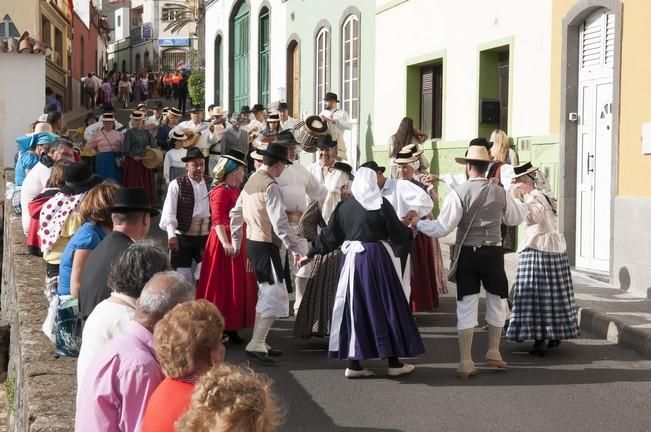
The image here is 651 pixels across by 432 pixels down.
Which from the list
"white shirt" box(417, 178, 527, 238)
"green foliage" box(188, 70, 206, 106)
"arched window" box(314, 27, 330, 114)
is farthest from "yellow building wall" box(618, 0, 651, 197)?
"green foliage" box(188, 70, 206, 106)

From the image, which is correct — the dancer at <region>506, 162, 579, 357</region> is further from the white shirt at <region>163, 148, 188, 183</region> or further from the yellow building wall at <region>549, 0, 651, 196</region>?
the white shirt at <region>163, 148, 188, 183</region>

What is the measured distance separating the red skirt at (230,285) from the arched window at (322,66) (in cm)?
1331

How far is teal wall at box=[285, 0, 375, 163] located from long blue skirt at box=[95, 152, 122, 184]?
501 centimetres

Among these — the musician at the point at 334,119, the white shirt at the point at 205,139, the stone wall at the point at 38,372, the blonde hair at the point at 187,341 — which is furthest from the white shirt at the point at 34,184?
the white shirt at the point at 205,139

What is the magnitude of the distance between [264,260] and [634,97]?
5.18m

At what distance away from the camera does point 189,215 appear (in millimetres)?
9539

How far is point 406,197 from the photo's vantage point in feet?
29.9

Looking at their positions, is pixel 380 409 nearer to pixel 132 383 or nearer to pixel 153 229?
pixel 132 383

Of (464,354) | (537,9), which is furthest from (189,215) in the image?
(537,9)

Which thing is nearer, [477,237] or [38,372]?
[38,372]

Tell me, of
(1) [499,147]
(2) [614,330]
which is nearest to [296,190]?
(1) [499,147]

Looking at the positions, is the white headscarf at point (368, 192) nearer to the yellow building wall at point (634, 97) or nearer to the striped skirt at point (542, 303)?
the striped skirt at point (542, 303)

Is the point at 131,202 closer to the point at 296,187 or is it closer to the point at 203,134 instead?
the point at 296,187

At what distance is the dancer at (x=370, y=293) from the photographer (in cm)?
779
